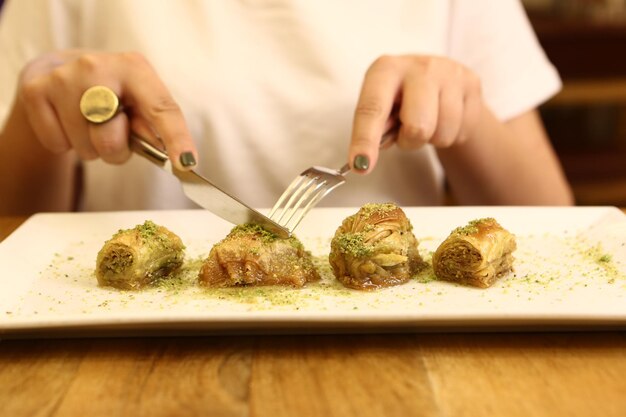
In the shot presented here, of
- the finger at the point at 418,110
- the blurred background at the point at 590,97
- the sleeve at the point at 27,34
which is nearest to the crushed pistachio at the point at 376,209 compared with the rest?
the finger at the point at 418,110

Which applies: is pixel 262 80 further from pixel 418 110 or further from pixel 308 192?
pixel 308 192

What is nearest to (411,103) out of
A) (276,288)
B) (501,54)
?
(276,288)

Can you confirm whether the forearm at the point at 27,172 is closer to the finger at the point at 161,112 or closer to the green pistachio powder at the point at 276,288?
the finger at the point at 161,112

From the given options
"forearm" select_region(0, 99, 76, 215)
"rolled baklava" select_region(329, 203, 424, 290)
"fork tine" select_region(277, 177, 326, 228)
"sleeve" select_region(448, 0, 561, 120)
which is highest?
"sleeve" select_region(448, 0, 561, 120)

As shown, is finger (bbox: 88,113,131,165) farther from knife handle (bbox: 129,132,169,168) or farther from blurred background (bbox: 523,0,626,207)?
blurred background (bbox: 523,0,626,207)

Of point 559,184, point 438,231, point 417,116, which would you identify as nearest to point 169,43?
point 417,116

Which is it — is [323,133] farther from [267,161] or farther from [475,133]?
[475,133]

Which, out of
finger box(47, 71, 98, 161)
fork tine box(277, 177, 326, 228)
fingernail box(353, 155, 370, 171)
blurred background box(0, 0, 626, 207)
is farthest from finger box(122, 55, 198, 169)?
blurred background box(0, 0, 626, 207)
